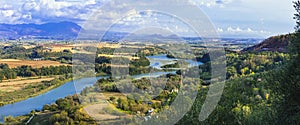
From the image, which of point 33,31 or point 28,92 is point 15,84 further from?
point 33,31

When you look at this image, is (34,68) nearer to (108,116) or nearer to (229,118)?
(108,116)

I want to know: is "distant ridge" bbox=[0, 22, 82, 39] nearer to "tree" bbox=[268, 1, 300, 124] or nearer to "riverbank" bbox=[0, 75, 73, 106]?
"riverbank" bbox=[0, 75, 73, 106]

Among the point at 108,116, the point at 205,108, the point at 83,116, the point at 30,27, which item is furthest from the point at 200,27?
the point at 30,27

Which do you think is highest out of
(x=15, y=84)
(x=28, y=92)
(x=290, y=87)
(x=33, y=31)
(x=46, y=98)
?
(x=33, y=31)

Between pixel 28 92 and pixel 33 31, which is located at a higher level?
pixel 33 31

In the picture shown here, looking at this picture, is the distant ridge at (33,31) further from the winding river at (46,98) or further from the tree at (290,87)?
the tree at (290,87)

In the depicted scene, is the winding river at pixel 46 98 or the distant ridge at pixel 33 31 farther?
the distant ridge at pixel 33 31

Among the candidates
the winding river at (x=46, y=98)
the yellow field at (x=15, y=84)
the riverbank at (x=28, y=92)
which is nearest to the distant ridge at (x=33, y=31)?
the yellow field at (x=15, y=84)

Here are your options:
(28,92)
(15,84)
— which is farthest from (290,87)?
(15,84)

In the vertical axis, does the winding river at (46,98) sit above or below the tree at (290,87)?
below

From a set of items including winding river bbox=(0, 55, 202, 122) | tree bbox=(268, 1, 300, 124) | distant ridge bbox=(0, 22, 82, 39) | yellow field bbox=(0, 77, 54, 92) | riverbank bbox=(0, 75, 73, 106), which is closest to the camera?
tree bbox=(268, 1, 300, 124)

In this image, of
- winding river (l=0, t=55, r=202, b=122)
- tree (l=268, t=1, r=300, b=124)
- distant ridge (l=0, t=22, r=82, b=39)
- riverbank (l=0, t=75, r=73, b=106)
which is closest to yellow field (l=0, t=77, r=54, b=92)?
riverbank (l=0, t=75, r=73, b=106)
